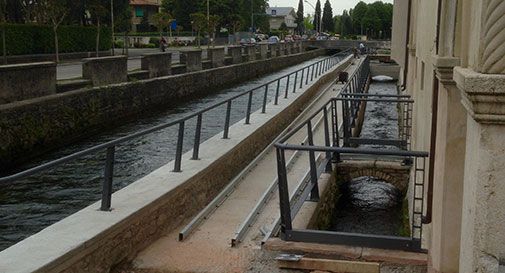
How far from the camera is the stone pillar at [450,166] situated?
4.07 meters

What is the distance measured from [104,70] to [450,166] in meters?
19.5

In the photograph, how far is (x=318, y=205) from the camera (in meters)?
7.73

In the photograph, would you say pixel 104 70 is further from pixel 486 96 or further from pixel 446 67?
pixel 486 96

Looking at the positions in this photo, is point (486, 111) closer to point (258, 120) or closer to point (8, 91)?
point (258, 120)

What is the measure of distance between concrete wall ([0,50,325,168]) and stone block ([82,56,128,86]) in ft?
1.15

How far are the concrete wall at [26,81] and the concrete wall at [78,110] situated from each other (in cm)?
33

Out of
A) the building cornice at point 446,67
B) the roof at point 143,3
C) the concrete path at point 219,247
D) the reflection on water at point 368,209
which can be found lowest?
the reflection on water at point 368,209

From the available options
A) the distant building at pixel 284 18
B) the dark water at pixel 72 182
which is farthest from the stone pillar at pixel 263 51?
the distant building at pixel 284 18

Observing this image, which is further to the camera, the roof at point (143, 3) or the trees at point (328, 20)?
the trees at point (328, 20)

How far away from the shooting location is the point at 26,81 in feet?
56.4

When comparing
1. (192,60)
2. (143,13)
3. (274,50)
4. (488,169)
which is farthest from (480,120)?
(143,13)

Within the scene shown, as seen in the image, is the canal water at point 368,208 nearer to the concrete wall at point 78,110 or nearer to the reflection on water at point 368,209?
the reflection on water at point 368,209

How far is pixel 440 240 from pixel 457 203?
0.30 m

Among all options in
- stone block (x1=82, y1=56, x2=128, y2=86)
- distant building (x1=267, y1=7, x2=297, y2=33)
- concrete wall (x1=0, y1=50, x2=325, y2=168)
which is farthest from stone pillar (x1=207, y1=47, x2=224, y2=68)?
distant building (x1=267, y1=7, x2=297, y2=33)
